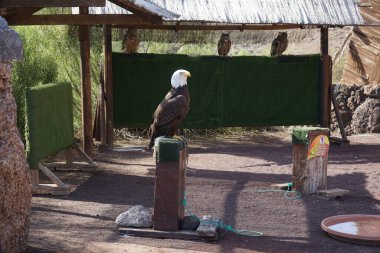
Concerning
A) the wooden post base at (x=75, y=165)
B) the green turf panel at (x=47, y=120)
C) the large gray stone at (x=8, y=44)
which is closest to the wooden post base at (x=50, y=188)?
the green turf panel at (x=47, y=120)

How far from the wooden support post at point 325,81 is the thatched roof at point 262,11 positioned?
59 centimetres

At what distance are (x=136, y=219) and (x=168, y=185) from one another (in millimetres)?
495

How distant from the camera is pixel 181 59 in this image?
42.9ft

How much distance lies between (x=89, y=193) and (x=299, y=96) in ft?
20.1

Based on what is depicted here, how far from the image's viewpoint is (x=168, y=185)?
22.2 feet

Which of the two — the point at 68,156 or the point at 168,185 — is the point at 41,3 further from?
the point at 168,185

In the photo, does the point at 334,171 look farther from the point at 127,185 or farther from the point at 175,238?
the point at 175,238

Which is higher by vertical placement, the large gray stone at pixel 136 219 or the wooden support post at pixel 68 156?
the wooden support post at pixel 68 156

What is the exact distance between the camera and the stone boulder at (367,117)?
49.2 feet

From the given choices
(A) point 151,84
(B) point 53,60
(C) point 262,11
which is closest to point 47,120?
(A) point 151,84

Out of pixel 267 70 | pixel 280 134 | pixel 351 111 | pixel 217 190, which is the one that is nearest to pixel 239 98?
pixel 267 70

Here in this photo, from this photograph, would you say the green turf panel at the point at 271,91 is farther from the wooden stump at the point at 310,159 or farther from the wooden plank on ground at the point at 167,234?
the wooden plank on ground at the point at 167,234

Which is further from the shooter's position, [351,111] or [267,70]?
[351,111]

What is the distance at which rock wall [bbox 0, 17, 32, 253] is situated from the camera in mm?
5324
